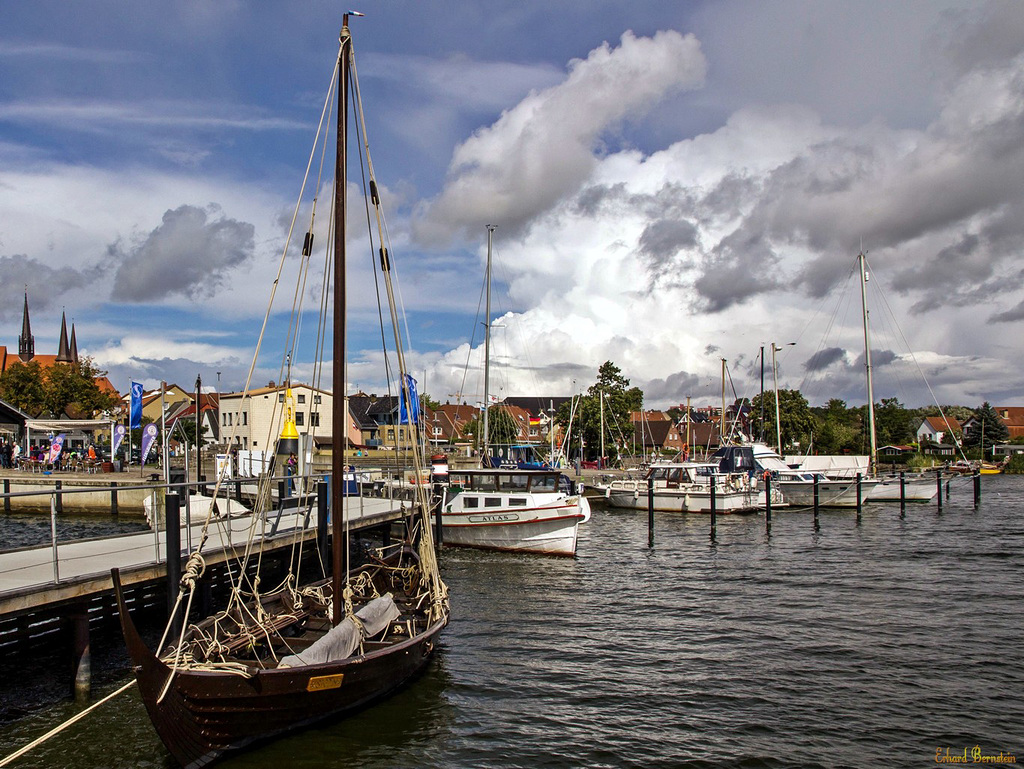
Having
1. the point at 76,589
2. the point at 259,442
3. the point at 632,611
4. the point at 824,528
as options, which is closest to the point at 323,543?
the point at 76,589

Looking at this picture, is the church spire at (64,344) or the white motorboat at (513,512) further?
the church spire at (64,344)

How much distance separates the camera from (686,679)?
15.7 m

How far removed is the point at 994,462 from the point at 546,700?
363 feet

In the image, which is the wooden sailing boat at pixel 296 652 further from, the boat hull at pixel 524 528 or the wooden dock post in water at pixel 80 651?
the boat hull at pixel 524 528

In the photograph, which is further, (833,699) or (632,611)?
(632,611)

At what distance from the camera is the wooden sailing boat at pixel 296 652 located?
10.3m

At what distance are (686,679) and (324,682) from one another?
7.63 metres

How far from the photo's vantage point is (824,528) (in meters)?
40.7

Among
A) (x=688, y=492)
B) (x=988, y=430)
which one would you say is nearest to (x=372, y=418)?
(x=688, y=492)

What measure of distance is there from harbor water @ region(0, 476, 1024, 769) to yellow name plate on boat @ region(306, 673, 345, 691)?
91 cm

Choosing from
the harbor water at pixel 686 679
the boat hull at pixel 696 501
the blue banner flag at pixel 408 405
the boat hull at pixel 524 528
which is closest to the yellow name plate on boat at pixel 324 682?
the harbor water at pixel 686 679

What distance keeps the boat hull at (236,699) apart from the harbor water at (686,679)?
0.46 m

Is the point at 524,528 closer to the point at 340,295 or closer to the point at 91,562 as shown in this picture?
the point at 91,562

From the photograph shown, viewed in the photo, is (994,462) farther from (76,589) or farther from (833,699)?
(76,589)
